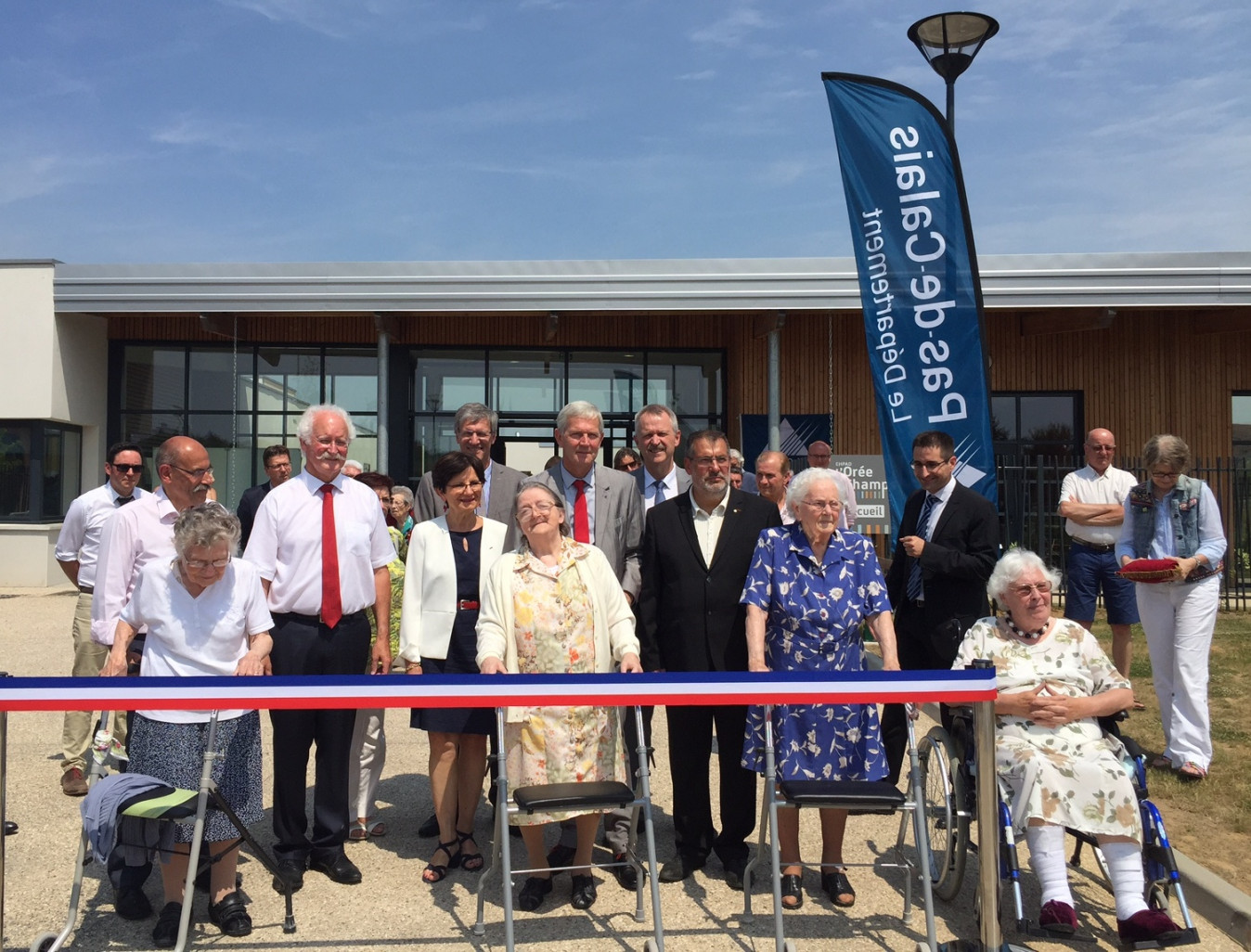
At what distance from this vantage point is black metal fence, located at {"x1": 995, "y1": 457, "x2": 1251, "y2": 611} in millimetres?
13297

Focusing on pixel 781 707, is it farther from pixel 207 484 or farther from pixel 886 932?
pixel 207 484

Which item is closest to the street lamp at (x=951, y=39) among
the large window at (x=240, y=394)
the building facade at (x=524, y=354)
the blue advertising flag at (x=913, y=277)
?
the blue advertising flag at (x=913, y=277)

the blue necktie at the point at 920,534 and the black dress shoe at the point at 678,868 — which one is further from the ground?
the blue necktie at the point at 920,534

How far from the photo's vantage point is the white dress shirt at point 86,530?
19.5ft

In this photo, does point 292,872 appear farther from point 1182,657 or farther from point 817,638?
point 1182,657

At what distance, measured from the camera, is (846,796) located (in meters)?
3.82

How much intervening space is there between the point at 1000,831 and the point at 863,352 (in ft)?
43.1

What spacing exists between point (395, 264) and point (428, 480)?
1037cm

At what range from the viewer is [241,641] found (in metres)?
4.11

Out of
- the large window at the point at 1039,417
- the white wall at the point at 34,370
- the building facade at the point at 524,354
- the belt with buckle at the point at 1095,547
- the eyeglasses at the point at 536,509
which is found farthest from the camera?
the large window at the point at 1039,417

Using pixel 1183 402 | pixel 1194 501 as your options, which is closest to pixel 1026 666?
pixel 1194 501

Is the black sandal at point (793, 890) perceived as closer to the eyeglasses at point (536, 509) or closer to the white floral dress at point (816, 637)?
the white floral dress at point (816, 637)

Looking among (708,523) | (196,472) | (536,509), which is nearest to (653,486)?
(708,523)

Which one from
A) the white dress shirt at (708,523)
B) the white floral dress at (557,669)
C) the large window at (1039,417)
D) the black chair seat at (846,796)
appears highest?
the large window at (1039,417)
